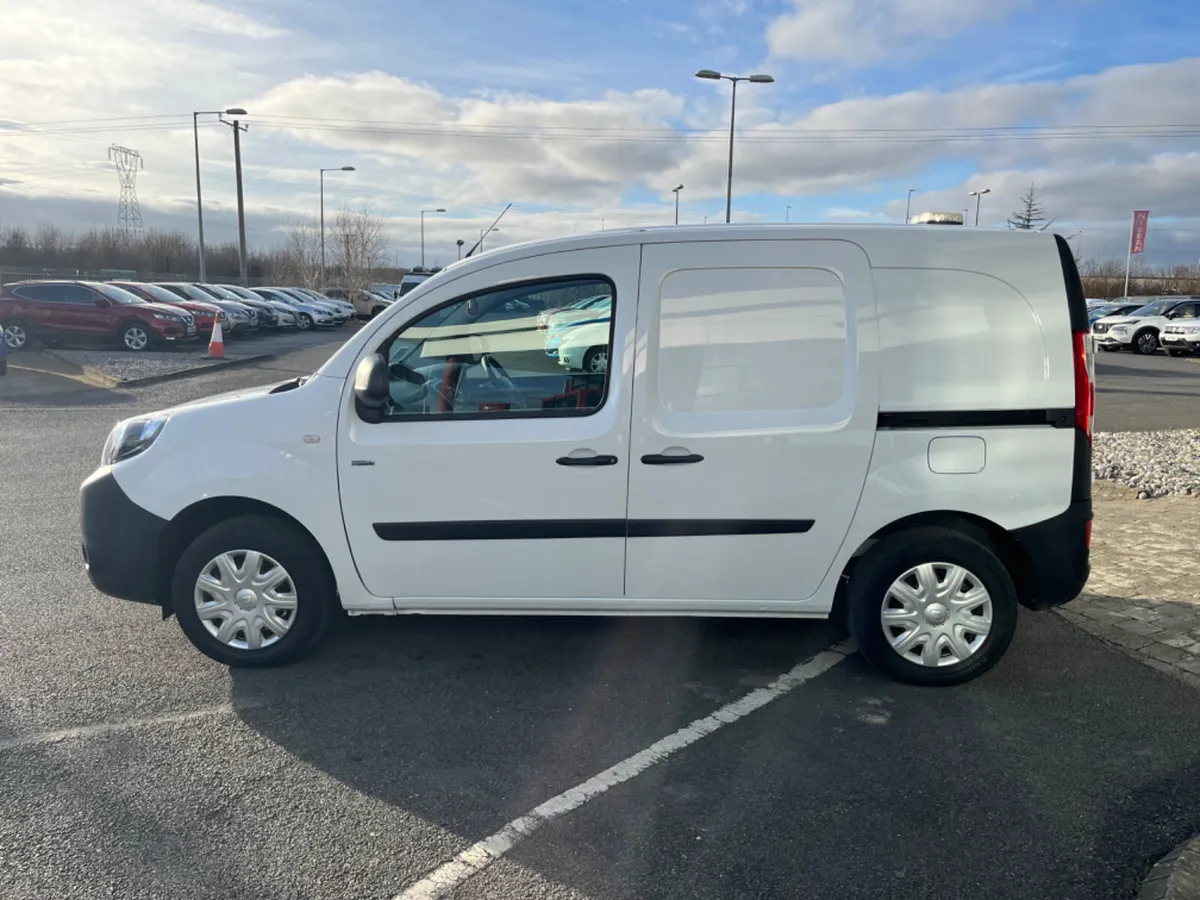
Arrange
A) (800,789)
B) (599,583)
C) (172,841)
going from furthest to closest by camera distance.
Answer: (599,583), (800,789), (172,841)

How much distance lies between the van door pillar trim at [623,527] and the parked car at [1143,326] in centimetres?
2749

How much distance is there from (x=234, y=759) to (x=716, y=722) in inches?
75.2

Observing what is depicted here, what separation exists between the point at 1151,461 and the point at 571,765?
302 inches

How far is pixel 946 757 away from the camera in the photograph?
341 centimetres

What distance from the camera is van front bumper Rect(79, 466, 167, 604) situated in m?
4.02

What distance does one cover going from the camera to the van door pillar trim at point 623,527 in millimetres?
3859

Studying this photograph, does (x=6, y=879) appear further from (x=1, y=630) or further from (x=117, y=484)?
(x=1, y=630)

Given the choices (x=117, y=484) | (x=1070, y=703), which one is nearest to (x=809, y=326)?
(x=1070, y=703)

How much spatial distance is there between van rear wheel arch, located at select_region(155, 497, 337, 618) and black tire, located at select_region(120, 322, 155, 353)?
18.2 m

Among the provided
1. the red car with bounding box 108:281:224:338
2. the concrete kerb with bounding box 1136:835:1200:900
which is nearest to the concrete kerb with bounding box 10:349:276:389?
the red car with bounding box 108:281:224:338

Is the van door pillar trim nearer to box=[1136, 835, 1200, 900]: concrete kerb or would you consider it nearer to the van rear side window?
the van rear side window

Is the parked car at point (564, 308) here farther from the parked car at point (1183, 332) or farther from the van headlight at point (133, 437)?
the parked car at point (1183, 332)

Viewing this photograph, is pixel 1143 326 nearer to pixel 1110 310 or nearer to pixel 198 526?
pixel 1110 310

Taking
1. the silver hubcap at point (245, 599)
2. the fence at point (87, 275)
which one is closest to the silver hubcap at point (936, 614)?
the silver hubcap at point (245, 599)
